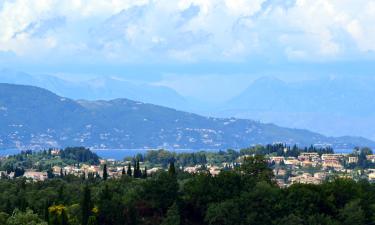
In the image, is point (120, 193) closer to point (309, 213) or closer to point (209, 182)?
point (209, 182)

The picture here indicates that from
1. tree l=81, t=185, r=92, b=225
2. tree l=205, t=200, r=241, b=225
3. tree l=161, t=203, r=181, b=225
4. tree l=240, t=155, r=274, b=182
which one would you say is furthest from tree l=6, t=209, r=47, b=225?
tree l=240, t=155, r=274, b=182

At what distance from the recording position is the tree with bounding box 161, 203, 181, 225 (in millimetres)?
91938

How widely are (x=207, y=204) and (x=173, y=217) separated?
18.5 feet

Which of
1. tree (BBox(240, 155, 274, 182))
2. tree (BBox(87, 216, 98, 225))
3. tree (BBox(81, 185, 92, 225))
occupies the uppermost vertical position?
tree (BBox(240, 155, 274, 182))

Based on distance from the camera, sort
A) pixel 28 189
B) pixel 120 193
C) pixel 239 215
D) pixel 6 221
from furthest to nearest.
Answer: pixel 28 189
pixel 120 193
pixel 239 215
pixel 6 221

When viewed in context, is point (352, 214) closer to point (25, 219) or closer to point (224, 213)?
point (224, 213)

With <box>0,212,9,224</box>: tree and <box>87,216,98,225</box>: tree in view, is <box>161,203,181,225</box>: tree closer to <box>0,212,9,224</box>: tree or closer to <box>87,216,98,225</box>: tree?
<box>87,216,98,225</box>: tree

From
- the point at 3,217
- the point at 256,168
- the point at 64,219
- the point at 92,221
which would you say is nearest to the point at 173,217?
the point at 92,221

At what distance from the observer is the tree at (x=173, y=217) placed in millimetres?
91938

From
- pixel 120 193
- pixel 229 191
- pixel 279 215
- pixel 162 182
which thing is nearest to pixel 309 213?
pixel 279 215

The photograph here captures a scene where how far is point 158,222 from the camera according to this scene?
94.6 m

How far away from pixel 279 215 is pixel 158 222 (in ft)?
36.8

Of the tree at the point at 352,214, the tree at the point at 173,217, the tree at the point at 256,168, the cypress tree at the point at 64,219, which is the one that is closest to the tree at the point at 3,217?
the cypress tree at the point at 64,219

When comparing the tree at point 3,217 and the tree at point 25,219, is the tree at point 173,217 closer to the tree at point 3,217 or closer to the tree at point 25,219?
the tree at point 25,219
